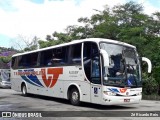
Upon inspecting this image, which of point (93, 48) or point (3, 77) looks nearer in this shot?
point (93, 48)

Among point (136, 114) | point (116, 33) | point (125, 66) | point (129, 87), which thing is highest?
point (116, 33)

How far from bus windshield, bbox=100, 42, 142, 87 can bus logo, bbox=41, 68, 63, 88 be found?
11.8 ft

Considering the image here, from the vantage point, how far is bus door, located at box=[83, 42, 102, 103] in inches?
555

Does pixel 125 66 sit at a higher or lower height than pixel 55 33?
lower

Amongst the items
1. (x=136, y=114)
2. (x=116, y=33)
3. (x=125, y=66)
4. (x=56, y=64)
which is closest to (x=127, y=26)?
(x=116, y=33)

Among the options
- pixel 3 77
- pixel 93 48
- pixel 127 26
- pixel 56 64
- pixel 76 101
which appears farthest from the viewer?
pixel 3 77

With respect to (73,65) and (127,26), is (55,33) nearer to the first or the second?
(127,26)

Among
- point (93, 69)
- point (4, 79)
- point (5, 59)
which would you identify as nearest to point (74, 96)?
point (93, 69)

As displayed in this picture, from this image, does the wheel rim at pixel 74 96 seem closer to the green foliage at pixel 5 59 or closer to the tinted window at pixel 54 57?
the tinted window at pixel 54 57

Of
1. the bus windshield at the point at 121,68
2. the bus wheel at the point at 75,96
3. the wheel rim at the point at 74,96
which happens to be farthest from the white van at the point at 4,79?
the bus windshield at the point at 121,68

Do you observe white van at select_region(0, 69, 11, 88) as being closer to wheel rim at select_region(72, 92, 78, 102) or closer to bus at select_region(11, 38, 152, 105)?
bus at select_region(11, 38, 152, 105)

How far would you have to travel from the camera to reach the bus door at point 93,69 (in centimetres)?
1409

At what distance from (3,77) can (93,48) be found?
86.6 feet

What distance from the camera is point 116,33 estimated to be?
31234 mm
